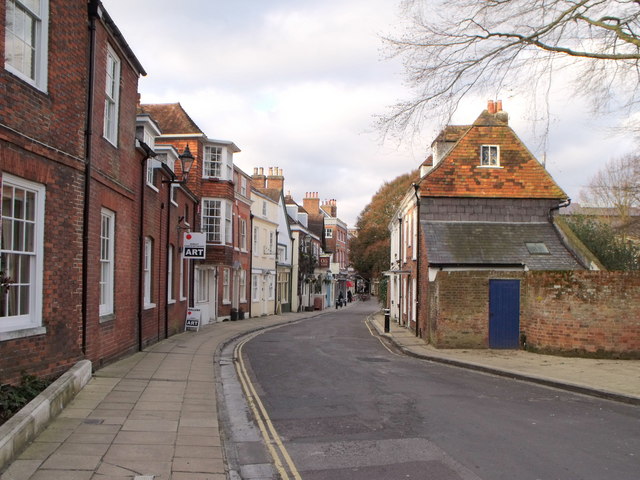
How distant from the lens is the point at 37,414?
20.6 feet

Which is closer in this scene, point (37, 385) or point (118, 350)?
point (37, 385)

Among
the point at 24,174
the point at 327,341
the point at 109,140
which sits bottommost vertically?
the point at 327,341

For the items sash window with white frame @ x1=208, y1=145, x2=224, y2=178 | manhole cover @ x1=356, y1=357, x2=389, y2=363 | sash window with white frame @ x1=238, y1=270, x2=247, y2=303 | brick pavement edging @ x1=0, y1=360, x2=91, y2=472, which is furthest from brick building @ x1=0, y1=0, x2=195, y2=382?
sash window with white frame @ x1=238, y1=270, x2=247, y2=303

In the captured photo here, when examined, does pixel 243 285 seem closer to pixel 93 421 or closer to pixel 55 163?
pixel 55 163

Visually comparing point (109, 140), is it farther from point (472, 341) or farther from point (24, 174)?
point (472, 341)

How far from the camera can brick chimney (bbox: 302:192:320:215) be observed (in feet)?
220

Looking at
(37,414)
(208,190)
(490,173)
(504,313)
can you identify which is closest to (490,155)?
(490,173)

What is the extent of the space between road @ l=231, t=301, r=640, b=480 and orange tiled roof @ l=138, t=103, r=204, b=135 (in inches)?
588

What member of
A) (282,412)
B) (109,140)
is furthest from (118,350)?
(282,412)

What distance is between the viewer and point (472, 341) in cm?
1717

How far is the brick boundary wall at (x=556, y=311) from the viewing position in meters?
14.8

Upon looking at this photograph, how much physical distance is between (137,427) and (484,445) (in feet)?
13.7

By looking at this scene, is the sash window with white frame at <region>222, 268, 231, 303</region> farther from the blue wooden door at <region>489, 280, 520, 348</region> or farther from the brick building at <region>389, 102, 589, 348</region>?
the blue wooden door at <region>489, 280, 520, 348</region>

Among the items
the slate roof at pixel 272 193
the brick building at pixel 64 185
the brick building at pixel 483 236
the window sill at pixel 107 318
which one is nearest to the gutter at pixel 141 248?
the brick building at pixel 64 185
